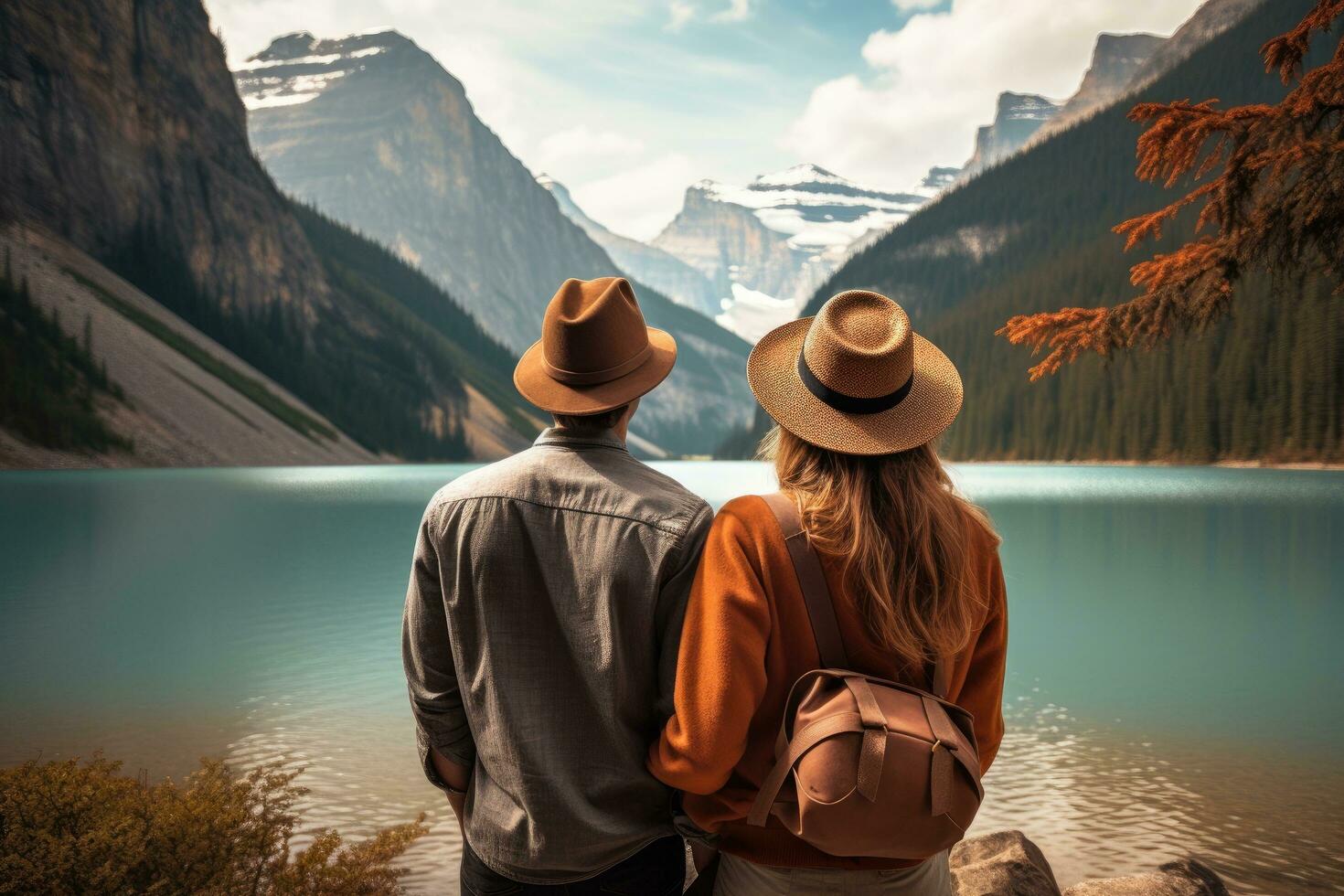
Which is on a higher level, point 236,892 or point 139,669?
point 236,892

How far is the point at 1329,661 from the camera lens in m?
13.0

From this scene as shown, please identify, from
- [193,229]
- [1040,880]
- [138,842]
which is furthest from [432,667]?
[193,229]

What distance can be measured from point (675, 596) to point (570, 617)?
303 mm

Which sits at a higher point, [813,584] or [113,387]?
[113,387]

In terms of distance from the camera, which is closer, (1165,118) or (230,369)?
(1165,118)

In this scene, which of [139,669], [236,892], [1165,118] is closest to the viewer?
[236,892]

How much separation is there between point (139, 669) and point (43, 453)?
67.6 meters

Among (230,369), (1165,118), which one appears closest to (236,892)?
(1165,118)

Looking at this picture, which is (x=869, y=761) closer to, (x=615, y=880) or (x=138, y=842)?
(x=615, y=880)

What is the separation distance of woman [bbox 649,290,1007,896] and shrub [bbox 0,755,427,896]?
2742 millimetres

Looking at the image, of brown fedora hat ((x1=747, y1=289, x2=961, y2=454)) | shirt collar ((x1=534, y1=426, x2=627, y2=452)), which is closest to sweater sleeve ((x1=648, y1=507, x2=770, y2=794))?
brown fedora hat ((x1=747, y1=289, x2=961, y2=454))

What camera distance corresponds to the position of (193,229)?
120875mm

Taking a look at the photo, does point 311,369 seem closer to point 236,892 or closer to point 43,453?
point 43,453

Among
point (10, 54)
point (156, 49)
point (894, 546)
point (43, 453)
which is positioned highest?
point (156, 49)
